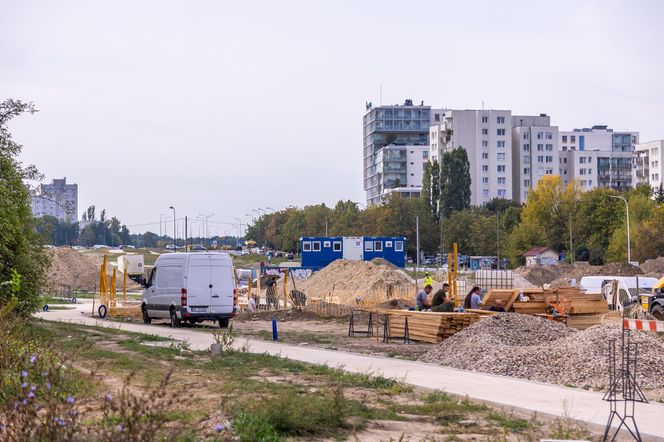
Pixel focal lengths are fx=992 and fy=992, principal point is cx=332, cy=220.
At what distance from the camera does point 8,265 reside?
25.2m

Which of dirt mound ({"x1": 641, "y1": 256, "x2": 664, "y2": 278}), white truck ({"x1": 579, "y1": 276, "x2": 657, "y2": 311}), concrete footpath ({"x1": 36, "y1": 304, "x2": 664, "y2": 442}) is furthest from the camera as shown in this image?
dirt mound ({"x1": 641, "y1": 256, "x2": 664, "y2": 278})

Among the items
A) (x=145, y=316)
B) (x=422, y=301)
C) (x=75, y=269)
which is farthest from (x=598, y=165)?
(x=422, y=301)

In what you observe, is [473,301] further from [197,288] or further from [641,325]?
[641,325]

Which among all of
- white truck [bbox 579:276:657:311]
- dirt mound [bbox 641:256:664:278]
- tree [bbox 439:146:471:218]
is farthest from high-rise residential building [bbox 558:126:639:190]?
white truck [bbox 579:276:657:311]

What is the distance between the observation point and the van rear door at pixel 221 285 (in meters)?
Result: 32.7

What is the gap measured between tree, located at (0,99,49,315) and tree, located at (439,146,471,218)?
10683cm

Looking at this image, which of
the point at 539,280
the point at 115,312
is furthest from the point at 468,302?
the point at 539,280

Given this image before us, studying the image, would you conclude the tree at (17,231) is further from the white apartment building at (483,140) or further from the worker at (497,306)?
the white apartment building at (483,140)

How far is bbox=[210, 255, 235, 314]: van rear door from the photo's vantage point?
3266 centimetres

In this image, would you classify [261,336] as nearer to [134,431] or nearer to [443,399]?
[443,399]

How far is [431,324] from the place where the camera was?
26.2 m

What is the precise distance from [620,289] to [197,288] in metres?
24.8

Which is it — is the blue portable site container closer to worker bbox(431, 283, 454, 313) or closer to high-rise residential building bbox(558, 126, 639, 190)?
worker bbox(431, 283, 454, 313)

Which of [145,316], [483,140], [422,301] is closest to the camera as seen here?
[422,301]
